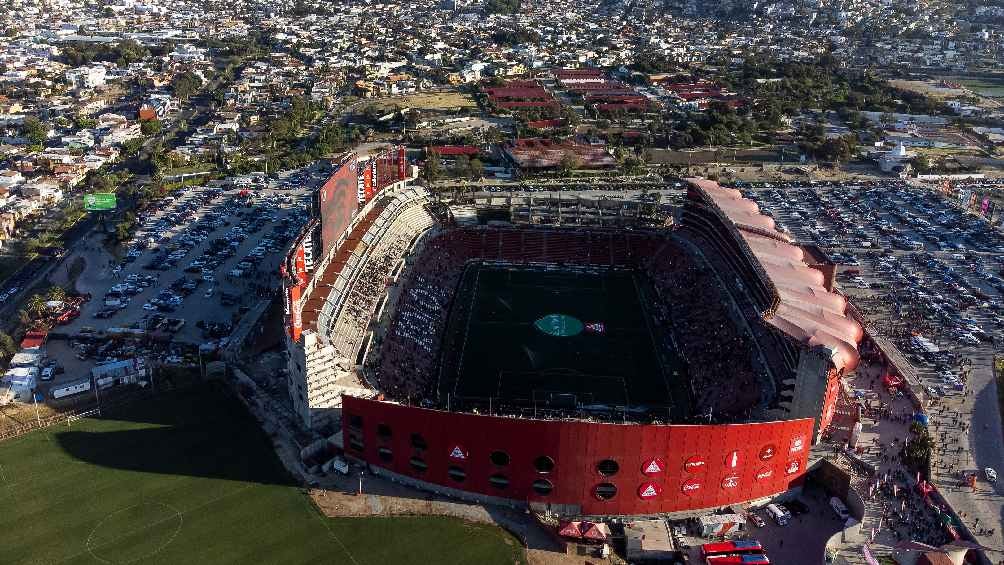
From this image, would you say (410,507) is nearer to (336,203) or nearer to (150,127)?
(336,203)

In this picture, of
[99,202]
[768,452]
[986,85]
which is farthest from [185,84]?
[986,85]

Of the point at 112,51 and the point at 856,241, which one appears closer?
the point at 856,241

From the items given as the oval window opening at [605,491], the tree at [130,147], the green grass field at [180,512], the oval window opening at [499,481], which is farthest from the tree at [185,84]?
the oval window opening at [605,491]

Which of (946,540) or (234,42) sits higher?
(234,42)

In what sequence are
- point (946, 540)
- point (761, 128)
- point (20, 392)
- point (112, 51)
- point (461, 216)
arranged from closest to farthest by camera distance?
1. point (946, 540)
2. point (20, 392)
3. point (461, 216)
4. point (761, 128)
5. point (112, 51)

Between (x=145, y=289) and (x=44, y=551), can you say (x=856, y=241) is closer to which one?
(x=145, y=289)

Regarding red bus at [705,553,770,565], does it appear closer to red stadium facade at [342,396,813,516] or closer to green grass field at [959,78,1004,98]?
red stadium facade at [342,396,813,516]

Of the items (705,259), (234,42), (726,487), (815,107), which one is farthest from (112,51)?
(726,487)
